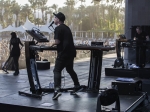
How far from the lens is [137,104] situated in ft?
23.5

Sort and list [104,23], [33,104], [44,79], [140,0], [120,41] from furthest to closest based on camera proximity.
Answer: [104,23] < [140,0] < [120,41] < [44,79] < [33,104]

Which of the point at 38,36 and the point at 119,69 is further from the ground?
the point at 38,36

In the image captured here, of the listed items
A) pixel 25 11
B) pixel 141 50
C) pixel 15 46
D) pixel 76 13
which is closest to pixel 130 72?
pixel 141 50

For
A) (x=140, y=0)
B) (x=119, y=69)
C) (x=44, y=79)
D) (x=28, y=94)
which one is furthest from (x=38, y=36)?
(x=140, y=0)

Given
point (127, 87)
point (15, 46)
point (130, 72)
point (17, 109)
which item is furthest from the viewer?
point (15, 46)

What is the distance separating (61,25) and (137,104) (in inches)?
95.8

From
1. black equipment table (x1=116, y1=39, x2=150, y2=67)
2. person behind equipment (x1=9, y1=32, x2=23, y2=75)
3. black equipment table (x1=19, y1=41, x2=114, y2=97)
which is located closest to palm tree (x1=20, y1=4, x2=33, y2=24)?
person behind equipment (x1=9, y1=32, x2=23, y2=75)

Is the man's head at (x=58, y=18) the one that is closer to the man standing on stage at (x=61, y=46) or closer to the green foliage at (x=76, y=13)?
the man standing on stage at (x=61, y=46)

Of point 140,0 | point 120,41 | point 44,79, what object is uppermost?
point 140,0

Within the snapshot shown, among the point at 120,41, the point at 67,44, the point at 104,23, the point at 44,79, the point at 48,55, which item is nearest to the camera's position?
the point at 67,44

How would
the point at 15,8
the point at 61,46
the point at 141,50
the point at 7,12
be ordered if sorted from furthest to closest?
the point at 15,8 → the point at 7,12 → the point at 141,50 → the point at 61,46

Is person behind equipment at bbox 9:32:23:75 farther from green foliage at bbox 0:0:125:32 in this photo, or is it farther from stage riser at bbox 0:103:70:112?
green foliage at bbox 0:0:125:32

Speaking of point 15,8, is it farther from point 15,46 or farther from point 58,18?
point 58,18

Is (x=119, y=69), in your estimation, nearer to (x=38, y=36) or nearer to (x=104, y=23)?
(x=38, y=36)
